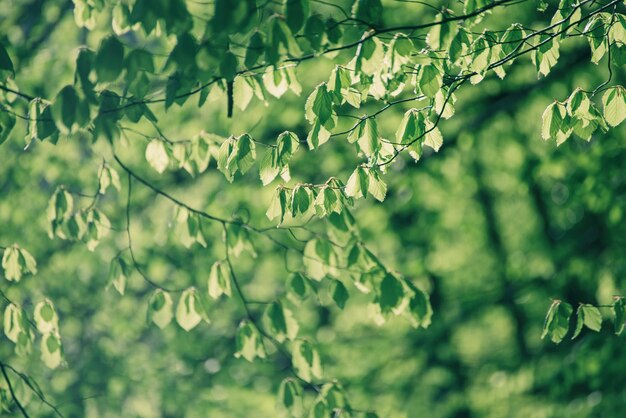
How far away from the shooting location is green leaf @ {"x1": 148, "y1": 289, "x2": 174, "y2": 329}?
320 cm

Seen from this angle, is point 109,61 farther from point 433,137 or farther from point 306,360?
point 306,360

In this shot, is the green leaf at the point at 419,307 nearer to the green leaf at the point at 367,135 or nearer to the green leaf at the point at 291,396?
the green leaf at the point at 291,396

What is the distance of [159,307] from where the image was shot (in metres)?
3.22

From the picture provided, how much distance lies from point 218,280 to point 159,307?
44cm

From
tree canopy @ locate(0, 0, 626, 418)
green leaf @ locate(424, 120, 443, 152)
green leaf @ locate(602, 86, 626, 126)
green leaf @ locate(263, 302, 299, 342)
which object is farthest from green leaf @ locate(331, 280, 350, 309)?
green leaf @ locate(602, 86, 626, 126)

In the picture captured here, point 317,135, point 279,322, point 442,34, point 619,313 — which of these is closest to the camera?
point 442,34

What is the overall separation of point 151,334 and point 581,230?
5.78 m

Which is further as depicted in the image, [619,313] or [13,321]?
[13,321]

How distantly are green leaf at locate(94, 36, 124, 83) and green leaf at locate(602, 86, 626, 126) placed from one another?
6.55ft

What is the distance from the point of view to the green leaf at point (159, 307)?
126 inches

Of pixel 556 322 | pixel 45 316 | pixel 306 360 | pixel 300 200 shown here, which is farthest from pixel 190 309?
pixel 556 322

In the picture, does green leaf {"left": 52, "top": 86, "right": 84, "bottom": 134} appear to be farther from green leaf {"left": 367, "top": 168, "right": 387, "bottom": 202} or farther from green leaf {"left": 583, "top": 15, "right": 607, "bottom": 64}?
green leaf {"left": 583, "top": 15, "right": 607, "bottom": 64}

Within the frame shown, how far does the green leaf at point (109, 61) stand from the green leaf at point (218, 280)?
1.34 m

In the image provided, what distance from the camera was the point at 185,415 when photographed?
6.75 meters
